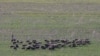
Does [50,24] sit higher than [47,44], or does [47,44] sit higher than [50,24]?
[50,24]

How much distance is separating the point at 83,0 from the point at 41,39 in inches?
604

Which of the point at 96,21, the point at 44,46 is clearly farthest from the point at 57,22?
the point at 44,46

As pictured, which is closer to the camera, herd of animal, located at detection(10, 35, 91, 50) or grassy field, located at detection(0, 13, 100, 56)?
grassy field, located at detection(0, 13, 100, 56)

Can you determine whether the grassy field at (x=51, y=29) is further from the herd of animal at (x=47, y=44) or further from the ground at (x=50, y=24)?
the herd of animal at (x=47, y=44)

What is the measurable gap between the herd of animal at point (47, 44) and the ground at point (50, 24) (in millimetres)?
222

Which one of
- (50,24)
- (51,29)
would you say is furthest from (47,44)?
(50,24)

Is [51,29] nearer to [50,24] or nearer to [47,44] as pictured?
[50,24]

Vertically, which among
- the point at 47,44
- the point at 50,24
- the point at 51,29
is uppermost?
the point at 50,24

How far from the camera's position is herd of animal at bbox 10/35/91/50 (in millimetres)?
16188

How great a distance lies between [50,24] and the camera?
883 inches

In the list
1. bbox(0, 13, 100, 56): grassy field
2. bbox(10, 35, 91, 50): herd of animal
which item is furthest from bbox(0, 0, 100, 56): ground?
bbox(10, 35, 91, 50): herd of animal

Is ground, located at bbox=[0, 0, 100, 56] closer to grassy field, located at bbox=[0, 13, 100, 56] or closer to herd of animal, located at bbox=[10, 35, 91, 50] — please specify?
grassy field, located at bbox=[0, 13, 100, 56]

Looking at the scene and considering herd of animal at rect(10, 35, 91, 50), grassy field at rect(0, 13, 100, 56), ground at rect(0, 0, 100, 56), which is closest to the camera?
grassy field at rect(0, 13, 100, 56)

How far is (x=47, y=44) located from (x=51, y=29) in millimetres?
4505
